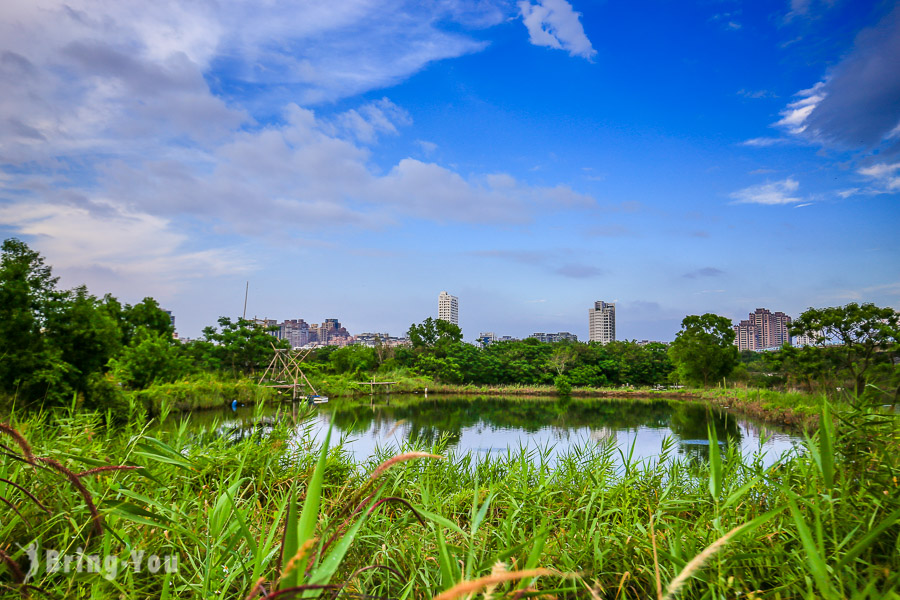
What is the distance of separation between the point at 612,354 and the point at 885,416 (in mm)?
32086

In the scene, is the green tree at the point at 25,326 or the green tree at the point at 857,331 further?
the green tree at the point at 857,331

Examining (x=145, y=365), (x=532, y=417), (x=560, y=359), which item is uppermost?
(x=560, y=359)

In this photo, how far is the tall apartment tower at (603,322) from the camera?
266 feet

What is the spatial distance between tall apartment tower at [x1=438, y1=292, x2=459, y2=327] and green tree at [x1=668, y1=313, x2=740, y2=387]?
60.4 meters

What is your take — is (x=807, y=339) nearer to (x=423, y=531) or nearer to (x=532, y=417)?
(x=532, y=417)

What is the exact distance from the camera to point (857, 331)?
47.4 ft

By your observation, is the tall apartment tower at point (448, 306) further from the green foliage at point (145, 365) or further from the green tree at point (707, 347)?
the green foliage at point (145, 365)

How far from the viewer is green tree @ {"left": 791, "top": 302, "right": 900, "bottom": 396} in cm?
1380

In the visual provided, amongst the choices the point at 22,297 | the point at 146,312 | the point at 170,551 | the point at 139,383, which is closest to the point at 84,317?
the point at 22,297

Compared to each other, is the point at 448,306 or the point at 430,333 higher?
the point at 448,306

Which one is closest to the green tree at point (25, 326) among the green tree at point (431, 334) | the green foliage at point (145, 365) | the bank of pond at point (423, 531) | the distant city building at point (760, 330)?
the green foliage at point (145, 365)

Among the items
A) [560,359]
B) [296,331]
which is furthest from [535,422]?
[296,331]

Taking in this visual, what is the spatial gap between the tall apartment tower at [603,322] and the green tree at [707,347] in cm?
5547

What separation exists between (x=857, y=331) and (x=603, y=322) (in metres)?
68.6
